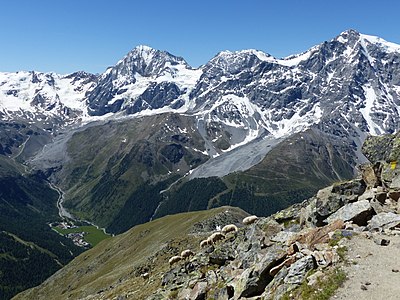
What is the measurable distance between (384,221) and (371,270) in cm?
723

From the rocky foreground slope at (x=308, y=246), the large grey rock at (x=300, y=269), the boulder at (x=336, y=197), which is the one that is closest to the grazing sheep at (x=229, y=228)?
the rocky foreground slope at (x=308, y=246)

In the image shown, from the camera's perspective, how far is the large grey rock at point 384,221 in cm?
3103

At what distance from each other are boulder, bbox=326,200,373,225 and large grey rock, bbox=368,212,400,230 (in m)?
0.96

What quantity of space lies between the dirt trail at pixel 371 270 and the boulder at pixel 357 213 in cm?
366

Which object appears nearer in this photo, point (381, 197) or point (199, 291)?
point (381, 197)

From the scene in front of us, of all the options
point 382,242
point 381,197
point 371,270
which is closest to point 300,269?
point 371,270

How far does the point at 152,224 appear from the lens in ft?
615

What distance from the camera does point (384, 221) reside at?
31500mm

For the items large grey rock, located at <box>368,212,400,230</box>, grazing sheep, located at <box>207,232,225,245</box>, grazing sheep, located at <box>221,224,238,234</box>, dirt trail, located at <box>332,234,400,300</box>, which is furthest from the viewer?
grazing sheep, located at <box>221,224,238,234</box>

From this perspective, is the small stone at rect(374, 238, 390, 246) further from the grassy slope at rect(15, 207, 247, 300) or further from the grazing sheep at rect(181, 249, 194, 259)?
the grassy slope at rect(15, 207, 247, 300)

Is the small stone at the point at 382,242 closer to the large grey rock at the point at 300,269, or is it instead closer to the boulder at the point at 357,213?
the boulder at the point at 357,213

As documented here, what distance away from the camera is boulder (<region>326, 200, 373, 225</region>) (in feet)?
109

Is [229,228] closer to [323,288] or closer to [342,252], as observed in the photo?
[342,252]

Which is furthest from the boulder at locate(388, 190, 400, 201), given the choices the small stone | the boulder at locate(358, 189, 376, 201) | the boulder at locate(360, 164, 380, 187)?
the small stone
